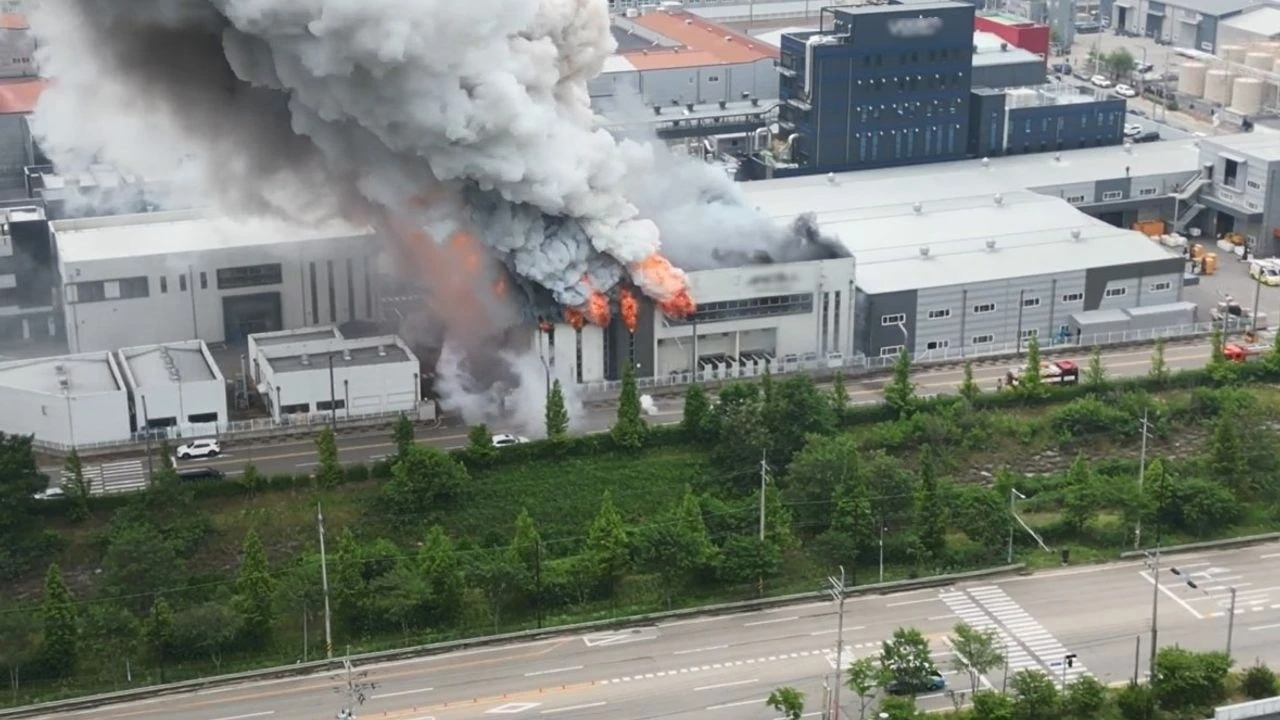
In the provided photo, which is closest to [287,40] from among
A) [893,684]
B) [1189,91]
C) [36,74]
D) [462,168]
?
[462,168]

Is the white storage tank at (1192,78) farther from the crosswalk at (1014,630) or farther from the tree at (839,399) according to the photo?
the crosswalk at (1014,630)

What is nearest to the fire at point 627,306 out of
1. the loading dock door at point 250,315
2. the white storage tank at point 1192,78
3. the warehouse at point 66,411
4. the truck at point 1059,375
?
the truck at point 1059,375

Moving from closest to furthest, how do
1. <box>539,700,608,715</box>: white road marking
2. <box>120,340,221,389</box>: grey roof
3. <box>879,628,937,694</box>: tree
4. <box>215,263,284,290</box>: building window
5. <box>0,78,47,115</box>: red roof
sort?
<box>879,628,937,694</box>: tree < <box>539,700,608,715</box>: white road marking < <box>120,340,221,389</box>: grey roof < <box>215,263,284,290</box>: building window < <box>0,78,47,115</box>: red roof

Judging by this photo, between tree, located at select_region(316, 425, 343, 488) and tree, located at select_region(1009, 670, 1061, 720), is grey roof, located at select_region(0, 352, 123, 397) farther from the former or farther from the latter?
tree, located at select_region(1009, 670, 1061, 720)

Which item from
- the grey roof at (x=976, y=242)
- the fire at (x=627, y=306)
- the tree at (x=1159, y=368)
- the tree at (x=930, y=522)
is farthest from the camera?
the grey roof at (x=976, y=242)

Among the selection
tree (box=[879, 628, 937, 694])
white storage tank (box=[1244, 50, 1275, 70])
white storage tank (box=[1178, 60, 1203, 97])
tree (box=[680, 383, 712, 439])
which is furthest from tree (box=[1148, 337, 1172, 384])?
white storage tank (box=[1178, 60, 1203, 97])

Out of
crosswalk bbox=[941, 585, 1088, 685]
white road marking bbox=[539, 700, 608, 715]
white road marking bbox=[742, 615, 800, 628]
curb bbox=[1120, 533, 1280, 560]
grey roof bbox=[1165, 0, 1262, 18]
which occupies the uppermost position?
grey roof bbox=[1165, 0, 1262, 18]

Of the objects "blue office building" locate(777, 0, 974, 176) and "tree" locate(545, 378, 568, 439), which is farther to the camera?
"blue office building" locate(777, 0, 974, 176)
